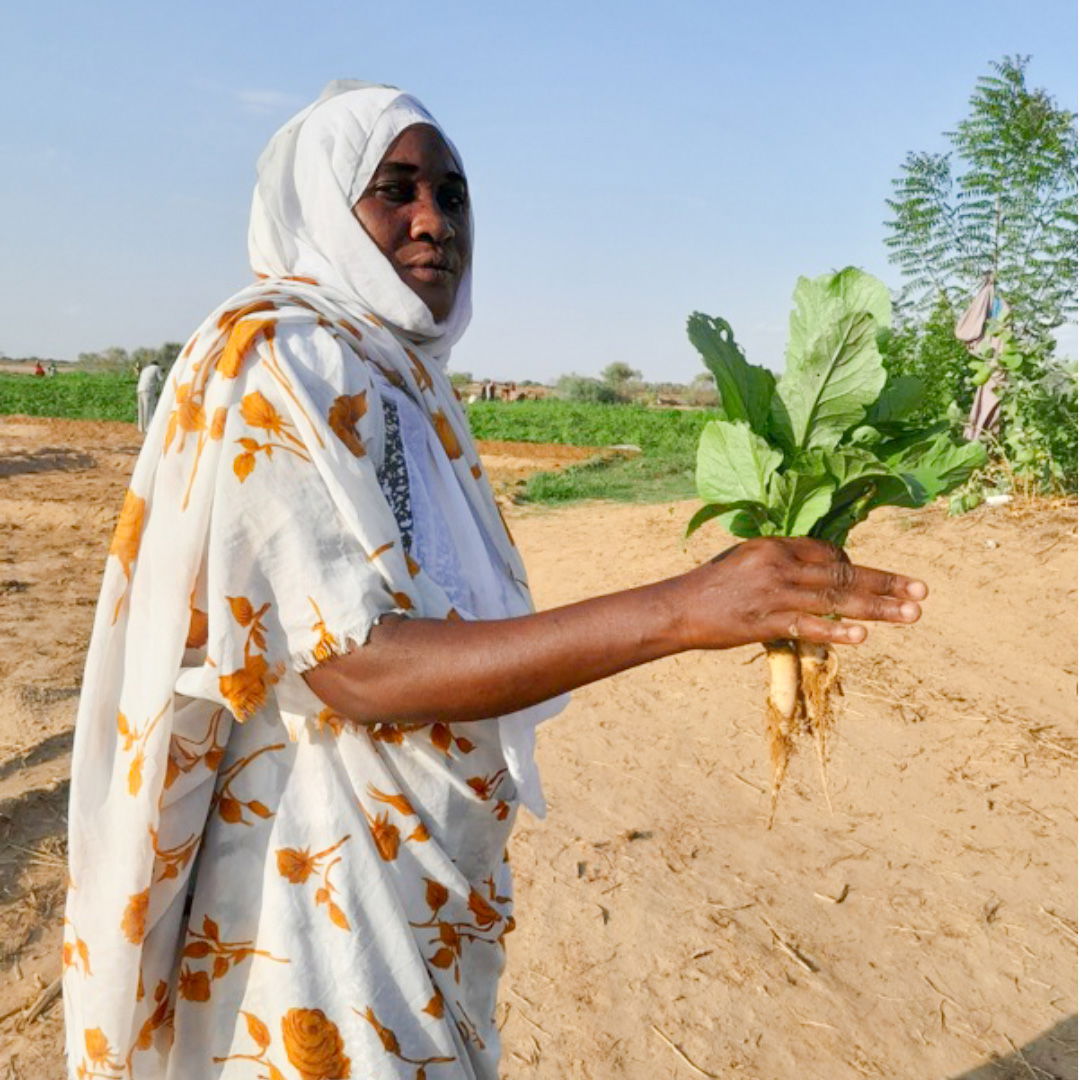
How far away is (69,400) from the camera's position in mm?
30797

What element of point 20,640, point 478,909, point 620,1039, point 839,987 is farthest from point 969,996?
point 20,640

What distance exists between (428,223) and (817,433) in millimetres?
821

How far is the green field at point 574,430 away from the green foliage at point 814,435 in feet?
32.6

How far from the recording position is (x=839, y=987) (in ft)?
10.2

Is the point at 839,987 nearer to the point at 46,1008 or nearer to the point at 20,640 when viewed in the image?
the point at 46,1008

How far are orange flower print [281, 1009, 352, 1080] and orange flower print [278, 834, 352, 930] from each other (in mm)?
129

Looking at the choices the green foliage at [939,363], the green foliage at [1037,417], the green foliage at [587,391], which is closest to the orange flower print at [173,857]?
the green foliage at [1037,417]

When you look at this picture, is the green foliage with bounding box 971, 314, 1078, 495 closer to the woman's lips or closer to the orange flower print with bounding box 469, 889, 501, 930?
the woman's lips

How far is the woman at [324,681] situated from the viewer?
117 centimetres

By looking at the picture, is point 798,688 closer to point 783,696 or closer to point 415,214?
point 783,696

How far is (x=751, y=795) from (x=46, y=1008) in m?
2.77

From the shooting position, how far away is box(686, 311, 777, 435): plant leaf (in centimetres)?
180

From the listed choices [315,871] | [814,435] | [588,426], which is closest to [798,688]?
[814,435]

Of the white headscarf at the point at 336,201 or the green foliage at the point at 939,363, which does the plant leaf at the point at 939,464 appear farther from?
the green foliage at the point at 939,363
